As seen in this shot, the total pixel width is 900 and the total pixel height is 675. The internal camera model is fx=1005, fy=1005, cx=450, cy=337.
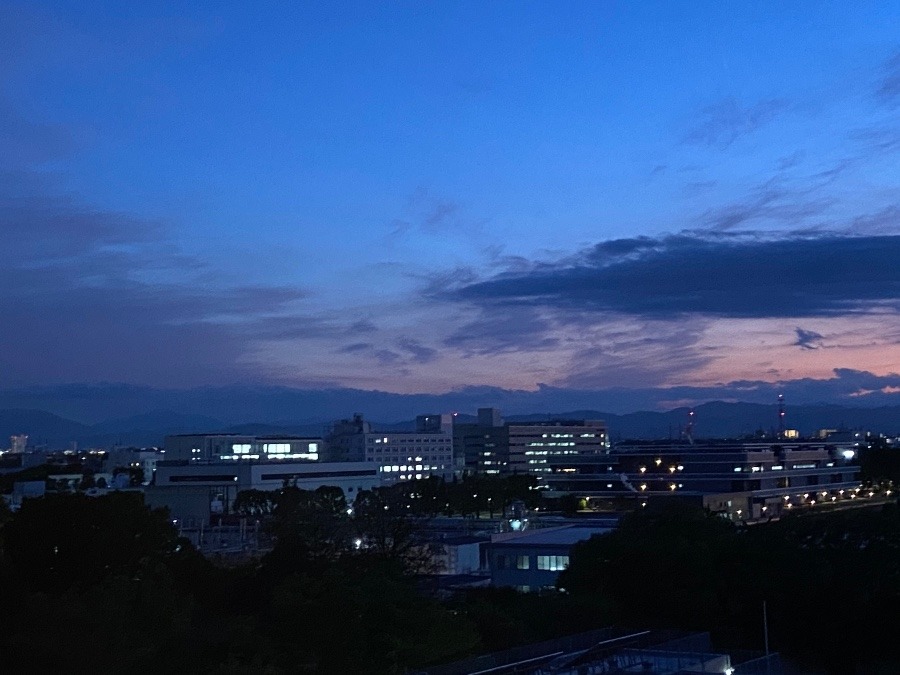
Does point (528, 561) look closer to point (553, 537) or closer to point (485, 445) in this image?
point (553, 537)

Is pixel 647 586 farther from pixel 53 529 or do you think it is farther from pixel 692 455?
pixel 692 455

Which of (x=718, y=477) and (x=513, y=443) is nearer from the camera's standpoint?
(x=718, y=477)

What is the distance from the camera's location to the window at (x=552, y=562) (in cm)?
3156

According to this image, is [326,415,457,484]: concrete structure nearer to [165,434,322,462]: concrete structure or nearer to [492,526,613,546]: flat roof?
[165,434,322,462]: concrete structure

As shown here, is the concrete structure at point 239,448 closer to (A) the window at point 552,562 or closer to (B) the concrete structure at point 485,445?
(B) the concrete structure at point 485,445

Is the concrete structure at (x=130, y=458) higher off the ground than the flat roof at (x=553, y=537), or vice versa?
the concrete structure at (x=130, y=458)

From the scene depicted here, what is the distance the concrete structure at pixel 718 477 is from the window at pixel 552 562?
34278 mm

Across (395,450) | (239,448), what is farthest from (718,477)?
(395,450)

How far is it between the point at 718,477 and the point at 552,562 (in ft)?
139

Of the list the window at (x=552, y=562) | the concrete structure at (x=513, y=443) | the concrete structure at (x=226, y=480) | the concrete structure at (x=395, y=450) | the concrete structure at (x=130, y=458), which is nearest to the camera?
the window at (x=552, y=562)

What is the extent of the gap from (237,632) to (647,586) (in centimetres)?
1417

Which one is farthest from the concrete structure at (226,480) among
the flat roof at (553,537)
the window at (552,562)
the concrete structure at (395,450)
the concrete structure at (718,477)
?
the window at (552,562)

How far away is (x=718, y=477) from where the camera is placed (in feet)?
233

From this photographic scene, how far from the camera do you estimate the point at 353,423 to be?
105 m
